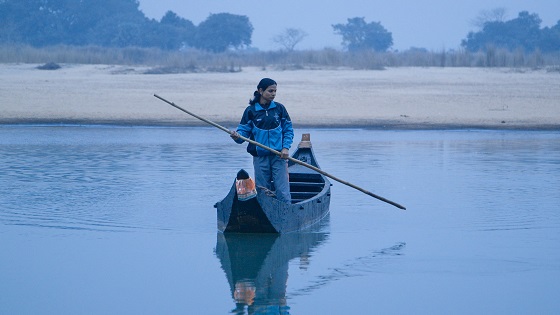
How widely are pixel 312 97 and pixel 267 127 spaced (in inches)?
604

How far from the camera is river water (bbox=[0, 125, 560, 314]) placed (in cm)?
758

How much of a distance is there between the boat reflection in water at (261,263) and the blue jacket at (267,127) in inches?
35.2

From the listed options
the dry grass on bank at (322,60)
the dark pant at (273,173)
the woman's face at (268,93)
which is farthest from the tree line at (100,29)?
the woman's face at (268,93)

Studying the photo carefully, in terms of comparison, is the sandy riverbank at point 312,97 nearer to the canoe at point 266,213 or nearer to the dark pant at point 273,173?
the canoe at point 266,213

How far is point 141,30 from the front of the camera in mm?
56000

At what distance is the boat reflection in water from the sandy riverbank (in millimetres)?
11258

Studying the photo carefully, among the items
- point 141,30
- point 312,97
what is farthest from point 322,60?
point 141,30

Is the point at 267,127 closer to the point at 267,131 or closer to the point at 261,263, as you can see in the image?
the point at 267,131

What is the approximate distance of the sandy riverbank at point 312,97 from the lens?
2195 centimetres

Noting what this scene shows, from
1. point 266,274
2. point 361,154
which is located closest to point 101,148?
point 361,154

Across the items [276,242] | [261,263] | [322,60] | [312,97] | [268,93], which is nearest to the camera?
[261,263]

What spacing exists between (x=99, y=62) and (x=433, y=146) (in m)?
17.8

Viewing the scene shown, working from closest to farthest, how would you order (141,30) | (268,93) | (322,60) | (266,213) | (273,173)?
(268,93)
(266,213)
(273,173)
(322,60)
(141,30)

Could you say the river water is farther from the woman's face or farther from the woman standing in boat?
the woman's face
